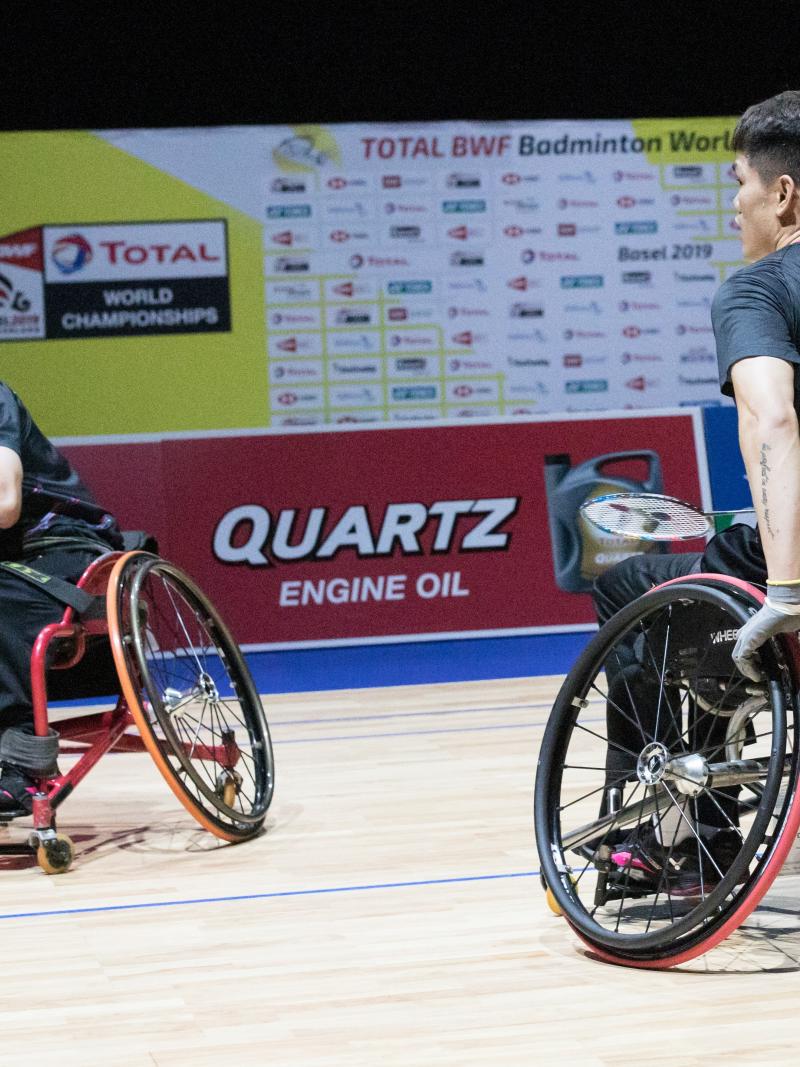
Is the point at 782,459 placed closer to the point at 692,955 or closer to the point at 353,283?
the point at 692,955

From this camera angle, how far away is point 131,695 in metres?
3.31

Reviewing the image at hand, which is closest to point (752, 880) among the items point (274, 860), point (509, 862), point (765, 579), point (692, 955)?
point (692, 955)

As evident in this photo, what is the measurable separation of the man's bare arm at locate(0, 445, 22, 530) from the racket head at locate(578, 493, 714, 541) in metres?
1.34

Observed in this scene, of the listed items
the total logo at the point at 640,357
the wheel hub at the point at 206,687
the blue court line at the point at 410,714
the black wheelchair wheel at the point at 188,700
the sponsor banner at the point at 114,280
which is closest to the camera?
the black wheelchair wheel at the point at 188,700

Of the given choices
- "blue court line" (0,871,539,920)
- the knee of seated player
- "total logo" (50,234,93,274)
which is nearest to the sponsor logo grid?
"total logo" (50,234,93,274)

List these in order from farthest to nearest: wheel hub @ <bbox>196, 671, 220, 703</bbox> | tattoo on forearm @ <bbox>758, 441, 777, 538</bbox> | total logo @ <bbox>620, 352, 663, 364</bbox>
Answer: total logo @ <bbox>620, 352, 663, 364</bbox>
wheel hub @ <bbox>196, 671, 220, 703</bbox>
tattoo on forearm @ <bbox>758, 441, 777, 538</bbox>

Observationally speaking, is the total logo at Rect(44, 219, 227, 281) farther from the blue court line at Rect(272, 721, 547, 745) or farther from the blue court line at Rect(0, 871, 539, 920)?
the blue court line at Rect(0, 871, 539, 920)

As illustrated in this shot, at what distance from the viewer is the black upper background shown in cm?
914

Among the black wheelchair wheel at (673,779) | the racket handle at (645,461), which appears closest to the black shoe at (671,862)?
the black wheelchair wheel at (673,779)

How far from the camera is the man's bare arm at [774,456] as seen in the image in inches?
94.7

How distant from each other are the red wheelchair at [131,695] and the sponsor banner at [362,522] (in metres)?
2.67

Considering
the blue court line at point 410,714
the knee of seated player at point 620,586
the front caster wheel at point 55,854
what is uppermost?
the knee of seated player at point 620,586

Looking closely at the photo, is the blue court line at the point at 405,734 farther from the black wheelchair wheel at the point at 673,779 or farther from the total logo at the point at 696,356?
the total logo at the point at 696,356

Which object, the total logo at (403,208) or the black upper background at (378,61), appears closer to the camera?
the black upper background at (378,61)
